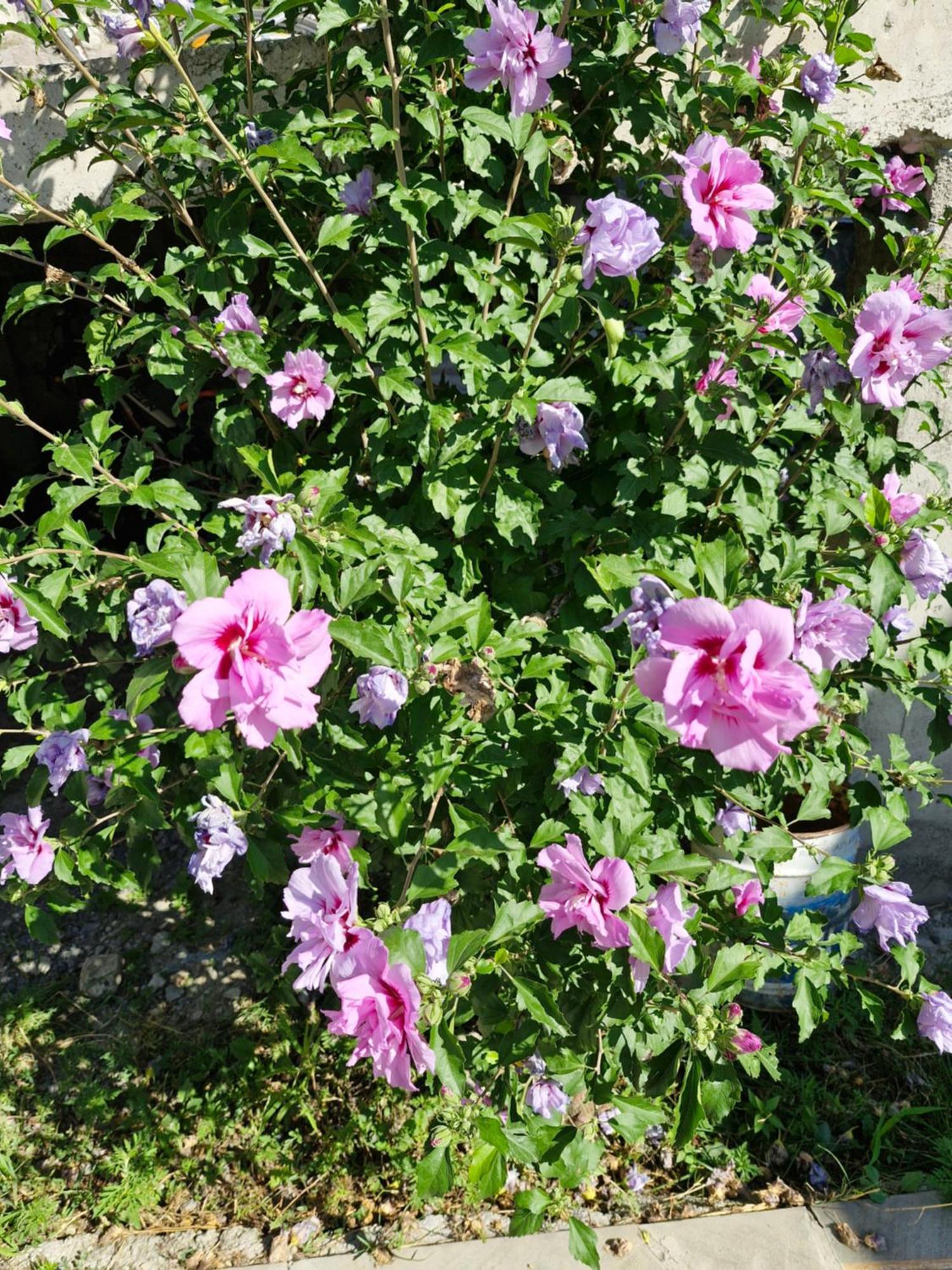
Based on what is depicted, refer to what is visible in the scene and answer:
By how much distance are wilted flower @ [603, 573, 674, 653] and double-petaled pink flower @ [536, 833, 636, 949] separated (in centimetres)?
33

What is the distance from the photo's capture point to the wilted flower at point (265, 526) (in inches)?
59.7

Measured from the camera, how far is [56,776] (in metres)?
1.75

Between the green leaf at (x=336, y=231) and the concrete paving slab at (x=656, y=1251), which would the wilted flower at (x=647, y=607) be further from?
the concrete paving slab at (x=656, y=1251)

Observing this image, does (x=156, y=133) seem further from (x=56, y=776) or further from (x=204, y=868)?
(x=204, y=868)

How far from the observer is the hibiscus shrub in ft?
5.11

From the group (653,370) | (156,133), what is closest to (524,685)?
(653,370)

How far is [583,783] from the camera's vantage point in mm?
1690

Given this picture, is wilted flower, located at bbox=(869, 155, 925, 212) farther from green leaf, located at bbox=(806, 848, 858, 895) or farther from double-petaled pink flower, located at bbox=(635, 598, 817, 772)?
double-petaled pink flower, located at bbox=(635, 598, 817, 772)

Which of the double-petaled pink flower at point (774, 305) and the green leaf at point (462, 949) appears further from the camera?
the double-petaled pink flower at point (774, 305)

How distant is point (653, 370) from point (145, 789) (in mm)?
1170

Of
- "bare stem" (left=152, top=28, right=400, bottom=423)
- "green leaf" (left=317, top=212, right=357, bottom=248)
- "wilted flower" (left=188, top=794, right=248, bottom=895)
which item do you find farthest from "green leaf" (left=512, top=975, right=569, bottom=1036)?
"green leaf" (left=317, top=212, right=357, bottom=248)

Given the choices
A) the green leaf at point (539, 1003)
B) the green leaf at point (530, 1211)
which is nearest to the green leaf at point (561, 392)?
the green leaf at point (539, 1003)

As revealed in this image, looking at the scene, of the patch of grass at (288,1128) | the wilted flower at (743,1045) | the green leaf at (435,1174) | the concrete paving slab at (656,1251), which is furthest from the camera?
the patch of grass at (288,1128)

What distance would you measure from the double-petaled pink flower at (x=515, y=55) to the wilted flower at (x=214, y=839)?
1.30 metres
